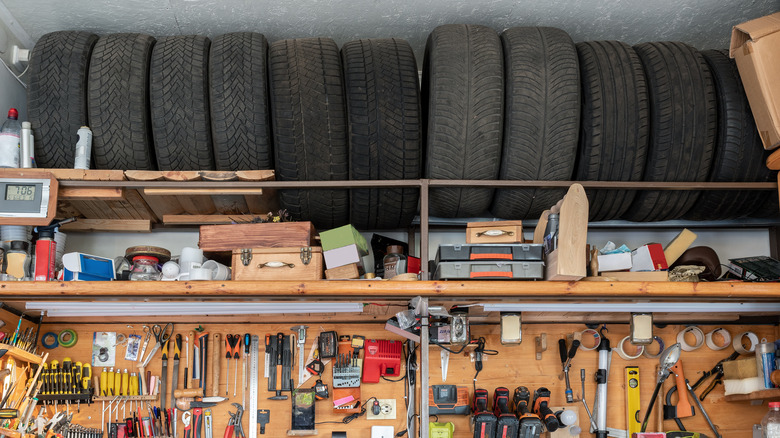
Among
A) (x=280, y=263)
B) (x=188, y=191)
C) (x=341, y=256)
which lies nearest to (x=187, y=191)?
(x=188, y=191)

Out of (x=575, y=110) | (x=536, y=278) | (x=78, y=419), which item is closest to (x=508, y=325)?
(x=536, y=278)

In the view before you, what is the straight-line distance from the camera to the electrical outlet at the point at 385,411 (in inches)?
139

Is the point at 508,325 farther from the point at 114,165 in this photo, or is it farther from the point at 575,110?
the point at 114,165

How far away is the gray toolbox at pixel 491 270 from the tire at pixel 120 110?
1.46 meters

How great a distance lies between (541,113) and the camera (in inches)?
124

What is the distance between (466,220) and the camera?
362cm

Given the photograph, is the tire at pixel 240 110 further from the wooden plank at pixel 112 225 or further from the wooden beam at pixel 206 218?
the wooden plank at pixel 112 225

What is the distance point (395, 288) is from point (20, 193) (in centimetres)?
168

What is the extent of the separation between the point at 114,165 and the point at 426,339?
1614 millimetres

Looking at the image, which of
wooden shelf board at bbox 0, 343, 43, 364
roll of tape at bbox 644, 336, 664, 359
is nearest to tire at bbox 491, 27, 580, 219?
roll of tape at bbox 644, 336, 664, 359

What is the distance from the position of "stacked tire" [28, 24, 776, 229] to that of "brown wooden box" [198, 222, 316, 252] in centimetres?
19

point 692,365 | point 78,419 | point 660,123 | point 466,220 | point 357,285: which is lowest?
point 78,419

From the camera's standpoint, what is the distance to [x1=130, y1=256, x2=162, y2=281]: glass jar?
3.16m

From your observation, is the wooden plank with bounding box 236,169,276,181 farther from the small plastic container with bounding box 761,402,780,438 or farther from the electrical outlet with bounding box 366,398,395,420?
the small plastic container with bounding box 761,402,780,438
